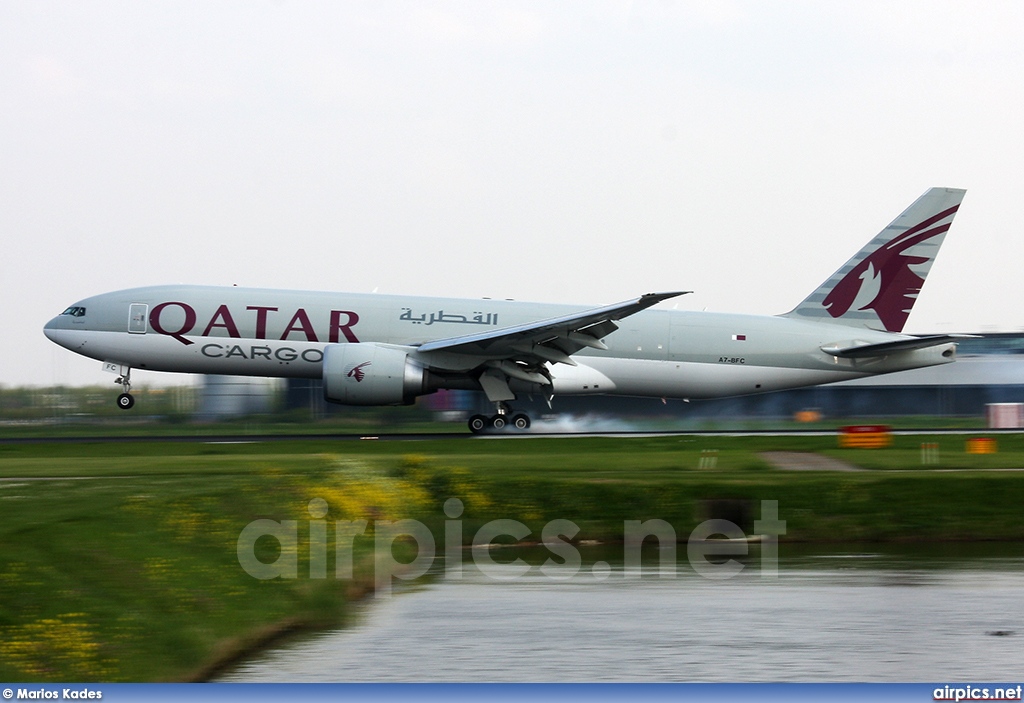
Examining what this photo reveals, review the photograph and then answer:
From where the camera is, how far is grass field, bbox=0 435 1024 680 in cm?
1096

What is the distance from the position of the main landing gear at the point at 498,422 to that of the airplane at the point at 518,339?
4 cm

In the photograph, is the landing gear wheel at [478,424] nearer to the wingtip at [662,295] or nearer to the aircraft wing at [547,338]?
the aircraft wing at [547,338]

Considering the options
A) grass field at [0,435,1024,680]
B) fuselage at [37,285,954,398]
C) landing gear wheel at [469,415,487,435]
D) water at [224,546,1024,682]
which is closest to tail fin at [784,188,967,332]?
fuselage at [37,285,954,398]

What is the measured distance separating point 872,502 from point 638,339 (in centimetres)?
1439

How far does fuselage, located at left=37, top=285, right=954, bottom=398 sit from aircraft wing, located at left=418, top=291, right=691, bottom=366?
799 mm

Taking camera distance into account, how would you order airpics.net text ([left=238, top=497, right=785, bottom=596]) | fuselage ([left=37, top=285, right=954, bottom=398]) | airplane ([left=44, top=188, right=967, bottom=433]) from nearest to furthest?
airpics.net text ([left=238, top=497, right=785, bottom=596]) → airplane ([left=44, top=188, right=967, bottom=433]) → fuselage ([left=37, top=285, right=954, bottom=398])

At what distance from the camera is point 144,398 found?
4669 centimetres

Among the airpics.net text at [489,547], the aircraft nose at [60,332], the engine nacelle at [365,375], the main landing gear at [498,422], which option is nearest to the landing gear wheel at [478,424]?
the main landing gear at [498,422]

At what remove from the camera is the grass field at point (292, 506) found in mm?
10961

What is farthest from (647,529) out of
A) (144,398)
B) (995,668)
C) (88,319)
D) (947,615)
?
(144,398)

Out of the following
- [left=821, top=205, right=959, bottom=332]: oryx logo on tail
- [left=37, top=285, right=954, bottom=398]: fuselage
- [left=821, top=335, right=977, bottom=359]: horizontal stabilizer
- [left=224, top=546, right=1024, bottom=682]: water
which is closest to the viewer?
[left=224, top=546, right=1024, bottom=682]: water

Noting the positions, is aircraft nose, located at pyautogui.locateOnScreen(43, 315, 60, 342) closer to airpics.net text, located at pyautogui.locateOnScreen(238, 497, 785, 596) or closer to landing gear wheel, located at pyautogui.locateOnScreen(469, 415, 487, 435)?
landing gear wheel, located at pyautogui.locateOnScreen(469, 415, 487, 435)

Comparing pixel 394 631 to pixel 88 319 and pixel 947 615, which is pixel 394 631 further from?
pixel 88 319

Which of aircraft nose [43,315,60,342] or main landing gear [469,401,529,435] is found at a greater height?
aircraft nose [43,315,60,342]
